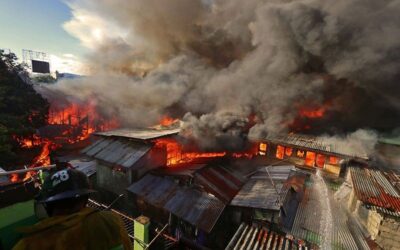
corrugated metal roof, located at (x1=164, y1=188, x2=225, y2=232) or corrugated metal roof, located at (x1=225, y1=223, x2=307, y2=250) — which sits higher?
corrugated metal roof, located at (x1=225, y1=223, x2=307, y2=250)

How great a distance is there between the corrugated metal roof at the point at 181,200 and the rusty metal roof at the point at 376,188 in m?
8.39

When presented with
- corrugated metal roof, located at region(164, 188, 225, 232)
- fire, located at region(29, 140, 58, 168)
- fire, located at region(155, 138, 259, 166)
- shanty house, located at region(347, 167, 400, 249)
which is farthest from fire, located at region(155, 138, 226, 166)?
fire, located at region(29, 140, 58, 168)

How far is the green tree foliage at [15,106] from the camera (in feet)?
61.1

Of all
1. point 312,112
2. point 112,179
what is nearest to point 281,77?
point 312,112

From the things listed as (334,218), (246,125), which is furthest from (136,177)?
(246,125)

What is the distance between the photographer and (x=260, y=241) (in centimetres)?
1011

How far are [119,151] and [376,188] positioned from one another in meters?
18.1

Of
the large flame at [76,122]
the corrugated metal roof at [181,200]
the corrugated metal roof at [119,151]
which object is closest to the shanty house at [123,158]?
the corrugated metal roof at [119,151]

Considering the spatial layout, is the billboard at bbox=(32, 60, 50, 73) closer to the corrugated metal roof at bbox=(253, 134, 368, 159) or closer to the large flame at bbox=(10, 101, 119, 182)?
the large flame at bbox=(10, 101, 119, 182)

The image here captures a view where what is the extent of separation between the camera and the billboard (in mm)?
39844

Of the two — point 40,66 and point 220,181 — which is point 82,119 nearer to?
point 40,66

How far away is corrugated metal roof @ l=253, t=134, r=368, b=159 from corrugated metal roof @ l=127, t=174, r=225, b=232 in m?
12.0

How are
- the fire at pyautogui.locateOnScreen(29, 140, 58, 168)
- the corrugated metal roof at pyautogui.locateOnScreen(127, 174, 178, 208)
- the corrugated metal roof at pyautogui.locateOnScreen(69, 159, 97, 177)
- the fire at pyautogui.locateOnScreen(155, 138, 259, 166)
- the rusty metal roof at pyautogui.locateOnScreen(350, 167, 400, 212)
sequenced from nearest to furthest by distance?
the rusty metal roof at pyautogui.locateOnScreen(350, 167, 400, 212) < the corrugated metal roof at pyautogui.locateOnScreen(127, 174, 178, 208) < the fire at pyautogui.locateOnScreen(155, 138, 259, 166) < the corrugated metal roof at pyautogui.locateOnScreen(69, 159, 97, 177) < the fire at pyautogui.locateOnScreen(29, 140, 58, 168)

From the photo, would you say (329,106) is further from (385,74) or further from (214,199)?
(214,199)
